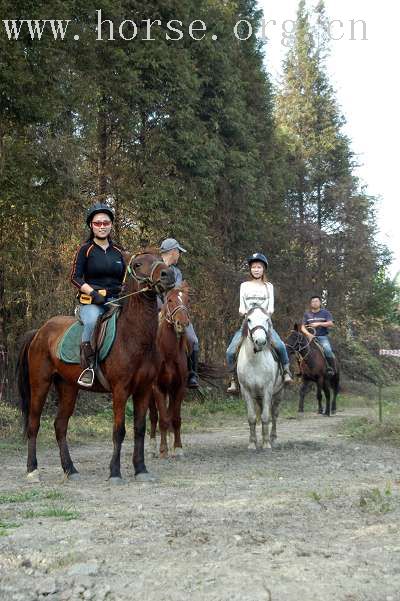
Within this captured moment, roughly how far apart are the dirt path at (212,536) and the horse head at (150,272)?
6.83ft

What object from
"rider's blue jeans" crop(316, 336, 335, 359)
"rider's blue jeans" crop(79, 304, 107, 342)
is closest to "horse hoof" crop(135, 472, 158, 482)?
"rider's blue jeans" crop(79, 304, 107, 342)

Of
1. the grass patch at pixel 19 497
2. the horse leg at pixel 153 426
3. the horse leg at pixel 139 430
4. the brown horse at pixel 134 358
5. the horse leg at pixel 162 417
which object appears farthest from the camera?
the horse leg at pixel 153 426

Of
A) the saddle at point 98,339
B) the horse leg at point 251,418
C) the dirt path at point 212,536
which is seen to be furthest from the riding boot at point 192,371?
the saddle at point 98,339

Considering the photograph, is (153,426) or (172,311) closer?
(172,311)

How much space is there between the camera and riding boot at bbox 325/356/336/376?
20.0 m

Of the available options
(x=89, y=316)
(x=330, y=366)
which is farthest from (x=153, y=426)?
(x=330, y=366)

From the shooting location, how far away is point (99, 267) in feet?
28.5

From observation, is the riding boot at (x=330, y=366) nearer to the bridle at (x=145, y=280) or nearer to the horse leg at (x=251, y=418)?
the horse leg at (x=251, y=418)

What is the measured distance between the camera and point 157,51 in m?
19.1

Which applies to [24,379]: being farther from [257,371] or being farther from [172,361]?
[257,371]

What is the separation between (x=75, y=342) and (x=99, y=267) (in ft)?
2.94

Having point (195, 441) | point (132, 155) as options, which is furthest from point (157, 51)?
point (195, 441)

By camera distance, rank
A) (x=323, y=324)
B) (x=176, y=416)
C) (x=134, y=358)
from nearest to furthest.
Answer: (x=134, y=358) → (x=176, y=416) → (x=323, y=324)

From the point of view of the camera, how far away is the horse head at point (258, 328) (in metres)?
10.6
